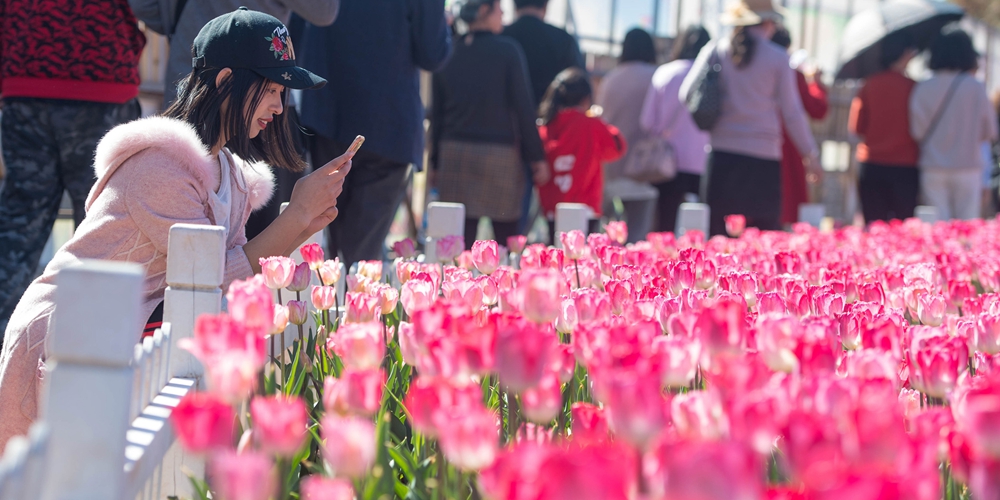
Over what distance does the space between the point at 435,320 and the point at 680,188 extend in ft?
14.4

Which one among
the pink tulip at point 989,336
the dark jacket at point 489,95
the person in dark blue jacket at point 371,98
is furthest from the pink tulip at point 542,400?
the dark jacket at point 489,95

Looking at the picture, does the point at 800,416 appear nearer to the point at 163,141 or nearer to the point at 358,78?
the point at 163,141

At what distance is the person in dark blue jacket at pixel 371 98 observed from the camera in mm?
3205

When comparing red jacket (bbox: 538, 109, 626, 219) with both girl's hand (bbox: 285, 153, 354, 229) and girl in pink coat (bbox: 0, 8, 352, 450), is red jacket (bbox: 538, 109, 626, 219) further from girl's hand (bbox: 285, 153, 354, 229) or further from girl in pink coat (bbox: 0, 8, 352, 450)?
girl's hand (bbox: 285, 153, 354, 229)

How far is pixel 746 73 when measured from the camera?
4.48 m

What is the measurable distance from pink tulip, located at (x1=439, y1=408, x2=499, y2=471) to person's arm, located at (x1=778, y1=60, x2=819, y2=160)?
4.01 meters

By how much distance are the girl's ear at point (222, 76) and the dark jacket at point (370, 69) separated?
116cm

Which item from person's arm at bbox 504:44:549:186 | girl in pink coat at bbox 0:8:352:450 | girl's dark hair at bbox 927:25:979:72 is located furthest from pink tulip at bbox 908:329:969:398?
girl's dark hair at bbox 927:25:979:72

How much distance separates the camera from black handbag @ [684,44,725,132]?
451 cm

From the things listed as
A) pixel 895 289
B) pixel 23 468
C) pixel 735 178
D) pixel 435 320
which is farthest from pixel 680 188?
pixel 23 468

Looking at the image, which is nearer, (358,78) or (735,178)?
(358,78)

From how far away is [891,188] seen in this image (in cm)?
582

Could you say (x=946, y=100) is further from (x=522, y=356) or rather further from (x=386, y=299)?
(x=522, y=356)

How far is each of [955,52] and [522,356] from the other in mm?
5469
